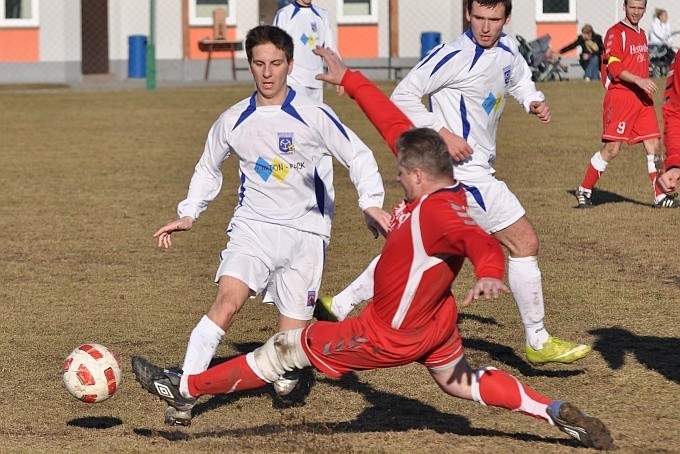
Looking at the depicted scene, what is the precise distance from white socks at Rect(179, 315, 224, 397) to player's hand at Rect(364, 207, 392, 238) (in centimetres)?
96

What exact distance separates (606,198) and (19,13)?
2510 cm

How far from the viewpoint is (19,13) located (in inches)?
1407

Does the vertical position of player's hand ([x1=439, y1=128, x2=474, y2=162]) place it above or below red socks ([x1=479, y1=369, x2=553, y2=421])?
above

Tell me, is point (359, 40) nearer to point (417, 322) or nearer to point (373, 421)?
point (373, 421)

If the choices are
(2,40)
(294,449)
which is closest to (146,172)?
(294,449)

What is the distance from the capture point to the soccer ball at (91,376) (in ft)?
21.3

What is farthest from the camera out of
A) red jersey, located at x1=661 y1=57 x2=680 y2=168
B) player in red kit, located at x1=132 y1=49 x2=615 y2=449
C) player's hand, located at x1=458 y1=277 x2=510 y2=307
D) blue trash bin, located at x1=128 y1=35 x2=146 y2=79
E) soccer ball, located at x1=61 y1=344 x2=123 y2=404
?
blue trash bin, located at x1=128 y1=35 x2=146 y2=79

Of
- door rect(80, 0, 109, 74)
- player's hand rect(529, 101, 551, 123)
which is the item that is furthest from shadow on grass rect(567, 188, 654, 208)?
door rect(80, 0, 109, 74)

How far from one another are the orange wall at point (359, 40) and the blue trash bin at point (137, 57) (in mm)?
5615

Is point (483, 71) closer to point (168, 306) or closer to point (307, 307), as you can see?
point (307, 307)

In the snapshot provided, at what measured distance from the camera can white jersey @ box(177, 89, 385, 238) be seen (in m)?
6.73

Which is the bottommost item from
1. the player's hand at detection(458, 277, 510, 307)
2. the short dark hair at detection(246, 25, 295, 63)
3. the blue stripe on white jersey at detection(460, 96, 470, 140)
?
the player's hand at detection(458, 277, 510, 307)

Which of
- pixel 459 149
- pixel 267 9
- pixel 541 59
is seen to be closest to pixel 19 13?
pixel 267 9

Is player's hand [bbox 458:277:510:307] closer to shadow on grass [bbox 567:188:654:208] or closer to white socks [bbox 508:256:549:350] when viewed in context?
white socks [bbox 508:256:549:350]
